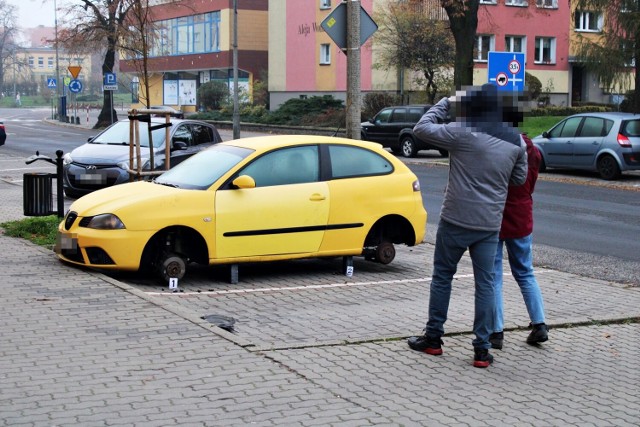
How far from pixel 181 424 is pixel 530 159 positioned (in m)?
3.41

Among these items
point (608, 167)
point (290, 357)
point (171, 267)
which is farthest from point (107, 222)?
point (608, 167)

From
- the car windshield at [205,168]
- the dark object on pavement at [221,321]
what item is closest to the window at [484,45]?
the car windshield at [205,168]

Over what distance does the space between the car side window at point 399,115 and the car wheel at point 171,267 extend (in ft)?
80.1

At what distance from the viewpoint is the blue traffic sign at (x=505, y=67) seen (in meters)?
22.9

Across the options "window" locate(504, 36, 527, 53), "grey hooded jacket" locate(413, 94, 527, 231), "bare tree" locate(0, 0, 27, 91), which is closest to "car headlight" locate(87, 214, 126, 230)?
"grey hooded jacket" locate(413, 94, 527, 231)

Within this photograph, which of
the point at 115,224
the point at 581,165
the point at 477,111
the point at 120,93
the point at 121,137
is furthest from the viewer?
the point at 120,93

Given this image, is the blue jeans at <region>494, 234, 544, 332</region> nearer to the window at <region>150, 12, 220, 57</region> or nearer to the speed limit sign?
the speed limit sign

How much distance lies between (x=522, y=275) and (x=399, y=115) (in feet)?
87.6

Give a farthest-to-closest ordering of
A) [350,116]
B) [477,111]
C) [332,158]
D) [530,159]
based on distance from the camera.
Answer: [350,116]
[332,158]
[530,159]
[477,111]

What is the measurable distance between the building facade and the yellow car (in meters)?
Answer: 53.4

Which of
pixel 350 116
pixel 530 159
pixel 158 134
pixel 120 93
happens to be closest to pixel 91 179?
pixel 158 134

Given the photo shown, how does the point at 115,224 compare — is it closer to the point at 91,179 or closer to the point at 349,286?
the point at 349,286

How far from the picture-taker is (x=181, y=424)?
17.6 feet

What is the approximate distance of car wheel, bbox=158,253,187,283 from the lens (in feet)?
31.8
